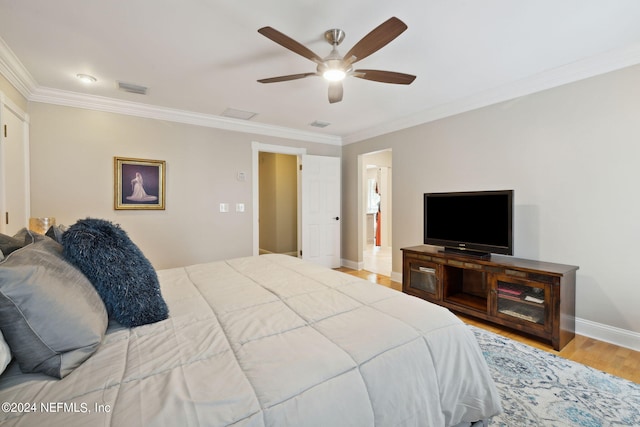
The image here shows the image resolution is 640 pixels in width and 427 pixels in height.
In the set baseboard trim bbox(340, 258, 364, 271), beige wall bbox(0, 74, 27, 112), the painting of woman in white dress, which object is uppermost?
beige wall bbox(0, 74, 27, 112)

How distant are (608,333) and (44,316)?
3862 millimetres

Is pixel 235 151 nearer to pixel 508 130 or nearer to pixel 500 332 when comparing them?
pixel 508 130

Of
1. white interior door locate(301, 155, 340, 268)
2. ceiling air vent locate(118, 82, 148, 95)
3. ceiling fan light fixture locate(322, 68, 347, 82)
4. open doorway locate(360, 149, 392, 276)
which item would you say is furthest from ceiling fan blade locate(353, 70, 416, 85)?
open doorway locate(360, 149, 392, 276)

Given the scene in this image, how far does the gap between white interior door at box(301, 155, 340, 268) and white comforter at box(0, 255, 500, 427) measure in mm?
3367

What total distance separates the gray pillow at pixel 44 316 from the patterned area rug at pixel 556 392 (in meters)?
2.03

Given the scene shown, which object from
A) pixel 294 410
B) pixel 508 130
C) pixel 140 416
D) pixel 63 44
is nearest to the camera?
pixel 140 416

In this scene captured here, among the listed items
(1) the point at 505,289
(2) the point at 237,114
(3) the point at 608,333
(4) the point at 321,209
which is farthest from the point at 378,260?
(2) the point at 237,114

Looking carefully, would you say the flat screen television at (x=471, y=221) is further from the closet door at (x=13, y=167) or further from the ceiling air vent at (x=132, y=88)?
the closet door at (x=13, y=167)

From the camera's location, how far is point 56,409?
0.71 metres

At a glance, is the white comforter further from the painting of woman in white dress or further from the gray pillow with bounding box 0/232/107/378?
the painting of woman in white dress

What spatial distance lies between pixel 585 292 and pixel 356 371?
9.47ft

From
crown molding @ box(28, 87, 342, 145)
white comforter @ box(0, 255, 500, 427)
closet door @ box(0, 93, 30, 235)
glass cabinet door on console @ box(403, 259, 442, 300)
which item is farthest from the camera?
glass cabinet door on console @ box(403, 259, 442, 300)

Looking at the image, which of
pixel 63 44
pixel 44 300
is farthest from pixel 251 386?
pixel 63 44

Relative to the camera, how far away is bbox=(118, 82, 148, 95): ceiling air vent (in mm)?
2982
